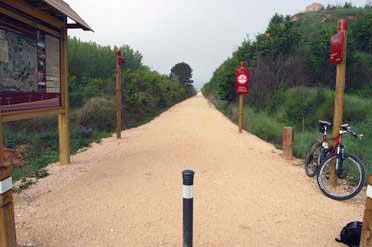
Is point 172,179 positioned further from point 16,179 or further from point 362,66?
point 362,66

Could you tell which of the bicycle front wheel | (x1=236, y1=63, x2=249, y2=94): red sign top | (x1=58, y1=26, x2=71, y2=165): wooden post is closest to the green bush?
(x1=236, y1=63, x2=249, y2=94): red sign top

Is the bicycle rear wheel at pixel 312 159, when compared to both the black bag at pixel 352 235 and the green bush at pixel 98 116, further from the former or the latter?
the green bush at pixel 98 116

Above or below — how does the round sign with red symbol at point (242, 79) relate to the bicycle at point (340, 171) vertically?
above

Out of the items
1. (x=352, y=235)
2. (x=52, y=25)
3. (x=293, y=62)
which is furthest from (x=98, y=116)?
(x=352, y=235)

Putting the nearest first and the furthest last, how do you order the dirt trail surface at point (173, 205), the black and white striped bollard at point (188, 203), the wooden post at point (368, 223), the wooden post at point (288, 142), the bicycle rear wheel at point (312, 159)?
the wooden post at point (368, 223), the black and white striped bollard at point (188, 203), the dirt trail surface at point (173, 205), the bicycle rear wheel at point (312, 159), the wooden post at point (288, 142)

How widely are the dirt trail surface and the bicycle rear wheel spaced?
20 cm

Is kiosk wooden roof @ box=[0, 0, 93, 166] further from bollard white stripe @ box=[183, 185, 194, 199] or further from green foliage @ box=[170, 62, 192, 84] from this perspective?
green foliage @ box=[170, 62, 192, 84]

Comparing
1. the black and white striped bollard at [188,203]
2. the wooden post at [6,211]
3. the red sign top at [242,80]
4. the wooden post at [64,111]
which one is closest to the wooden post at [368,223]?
the black and white striped bollard at [188,203]

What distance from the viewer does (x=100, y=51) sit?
83.2 feet

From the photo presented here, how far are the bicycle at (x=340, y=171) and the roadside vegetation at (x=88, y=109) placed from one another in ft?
17.5

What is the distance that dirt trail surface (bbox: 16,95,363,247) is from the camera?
369 centimetres

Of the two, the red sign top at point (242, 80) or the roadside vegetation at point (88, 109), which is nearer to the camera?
the roadside vegetation at point (88, 109)

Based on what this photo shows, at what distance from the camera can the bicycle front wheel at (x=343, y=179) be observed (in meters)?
4.89

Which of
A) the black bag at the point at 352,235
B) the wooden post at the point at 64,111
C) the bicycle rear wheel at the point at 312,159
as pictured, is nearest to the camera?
the black bag at the point at 352,235
